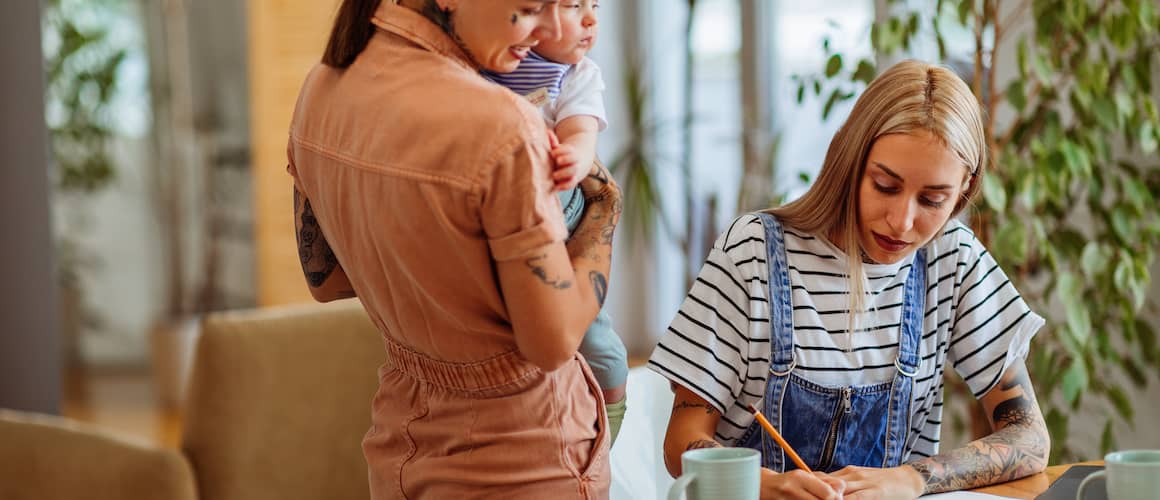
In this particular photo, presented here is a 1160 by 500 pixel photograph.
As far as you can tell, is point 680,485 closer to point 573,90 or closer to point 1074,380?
Result: point 573,90

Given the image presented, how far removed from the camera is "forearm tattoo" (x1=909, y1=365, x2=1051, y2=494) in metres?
1.55

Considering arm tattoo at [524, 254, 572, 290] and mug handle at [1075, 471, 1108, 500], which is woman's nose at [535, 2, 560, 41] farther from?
mug handle at [1075, 471, 1108, 500]

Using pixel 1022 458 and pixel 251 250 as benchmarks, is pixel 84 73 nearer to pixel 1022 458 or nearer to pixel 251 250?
pixel 251 250

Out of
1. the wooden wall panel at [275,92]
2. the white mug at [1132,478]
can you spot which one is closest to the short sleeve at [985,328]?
the white mug at [1132,478]

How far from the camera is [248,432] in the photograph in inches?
90.1

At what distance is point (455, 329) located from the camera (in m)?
1.11

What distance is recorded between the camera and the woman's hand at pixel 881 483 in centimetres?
145

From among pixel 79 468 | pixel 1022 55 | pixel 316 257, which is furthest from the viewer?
pixel 1022 55

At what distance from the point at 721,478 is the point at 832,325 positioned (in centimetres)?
61

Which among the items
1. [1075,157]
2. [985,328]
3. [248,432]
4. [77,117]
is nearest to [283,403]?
[248,432]

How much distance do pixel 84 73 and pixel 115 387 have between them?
4.27ft

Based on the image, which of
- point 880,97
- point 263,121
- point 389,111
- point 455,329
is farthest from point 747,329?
point 263,121

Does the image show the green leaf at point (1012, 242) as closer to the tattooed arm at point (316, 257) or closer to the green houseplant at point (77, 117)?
the tattooed arm at point (316, 257)

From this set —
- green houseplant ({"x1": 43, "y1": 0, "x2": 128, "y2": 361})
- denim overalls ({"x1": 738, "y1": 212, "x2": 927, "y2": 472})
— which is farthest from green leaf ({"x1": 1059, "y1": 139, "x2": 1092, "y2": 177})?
green houseplant ({"x1": 43, "y1": 0, "x2": 128, "y2": 361})
